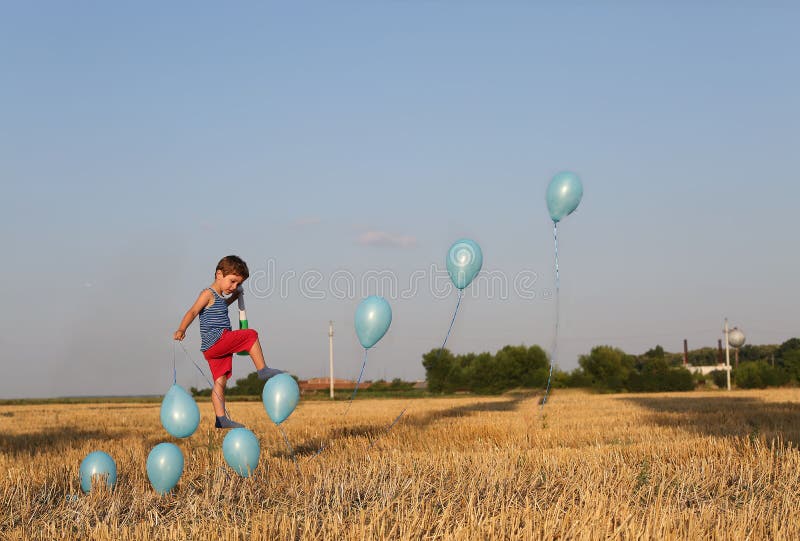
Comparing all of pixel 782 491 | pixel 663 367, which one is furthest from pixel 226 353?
pixel 663 367

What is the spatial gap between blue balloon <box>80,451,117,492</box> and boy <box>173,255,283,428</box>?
131 centimetres

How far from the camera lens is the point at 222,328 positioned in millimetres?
7324

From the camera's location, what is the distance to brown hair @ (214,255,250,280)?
7227mm

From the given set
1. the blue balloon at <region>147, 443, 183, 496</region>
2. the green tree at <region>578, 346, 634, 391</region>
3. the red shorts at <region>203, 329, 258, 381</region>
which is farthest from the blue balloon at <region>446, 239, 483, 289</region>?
the green tree at <region>578, 346, 634, 391</region>

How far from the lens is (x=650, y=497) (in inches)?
216

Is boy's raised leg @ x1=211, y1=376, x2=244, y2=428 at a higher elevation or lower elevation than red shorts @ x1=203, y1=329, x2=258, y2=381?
lower

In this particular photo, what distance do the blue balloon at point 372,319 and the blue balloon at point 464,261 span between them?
135 centimetres

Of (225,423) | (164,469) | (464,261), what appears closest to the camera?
(164,469)

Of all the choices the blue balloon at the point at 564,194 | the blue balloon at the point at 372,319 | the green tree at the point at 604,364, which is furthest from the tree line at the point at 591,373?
the blue balloon at the point at 372,319

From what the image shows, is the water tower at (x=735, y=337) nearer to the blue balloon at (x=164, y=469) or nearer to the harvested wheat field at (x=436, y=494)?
the harvested wheat field at (x=436, y=494)

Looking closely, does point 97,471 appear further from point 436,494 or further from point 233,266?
point 436,494

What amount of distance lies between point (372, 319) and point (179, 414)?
1984 mm

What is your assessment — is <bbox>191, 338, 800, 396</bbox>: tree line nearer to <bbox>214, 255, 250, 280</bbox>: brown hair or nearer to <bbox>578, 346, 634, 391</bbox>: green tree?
<bbox>578, 346, 634, 391</bbox>: green tree

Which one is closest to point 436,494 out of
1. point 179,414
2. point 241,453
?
point 241,453
